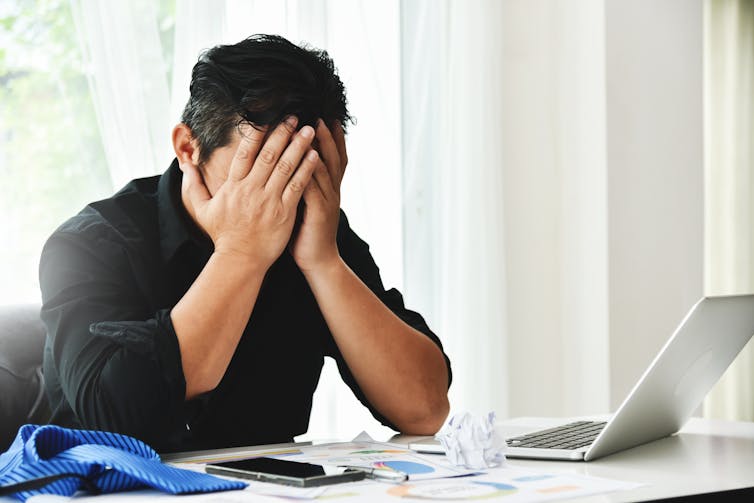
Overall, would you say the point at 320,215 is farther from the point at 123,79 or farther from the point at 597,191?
the point at 597,191

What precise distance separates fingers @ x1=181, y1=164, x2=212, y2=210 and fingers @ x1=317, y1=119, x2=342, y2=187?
175 mm

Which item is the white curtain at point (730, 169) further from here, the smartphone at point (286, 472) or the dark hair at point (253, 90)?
the smartphone at point (286, 472)

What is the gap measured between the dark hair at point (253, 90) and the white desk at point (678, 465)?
47 cm

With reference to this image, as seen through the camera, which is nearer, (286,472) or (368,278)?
(286,472)

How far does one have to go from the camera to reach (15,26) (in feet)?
7.45

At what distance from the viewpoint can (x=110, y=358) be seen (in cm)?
115

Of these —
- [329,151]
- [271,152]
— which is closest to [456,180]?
[329,151]

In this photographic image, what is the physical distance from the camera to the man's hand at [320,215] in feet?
Answer: 4.50

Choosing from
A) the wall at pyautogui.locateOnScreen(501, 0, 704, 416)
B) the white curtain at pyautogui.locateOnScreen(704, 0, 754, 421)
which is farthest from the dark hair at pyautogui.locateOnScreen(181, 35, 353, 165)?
the white curtain at pyautogui.locateOnScreen(704, 0, 754, 421)

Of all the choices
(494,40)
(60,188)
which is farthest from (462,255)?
(60,188)

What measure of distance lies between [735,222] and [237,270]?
2.72 m

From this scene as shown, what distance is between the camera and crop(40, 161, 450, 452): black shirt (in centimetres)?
115

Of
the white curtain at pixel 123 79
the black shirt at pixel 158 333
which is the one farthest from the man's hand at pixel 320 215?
the white curtain at pixel 123 79

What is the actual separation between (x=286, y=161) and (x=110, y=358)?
0.36m
